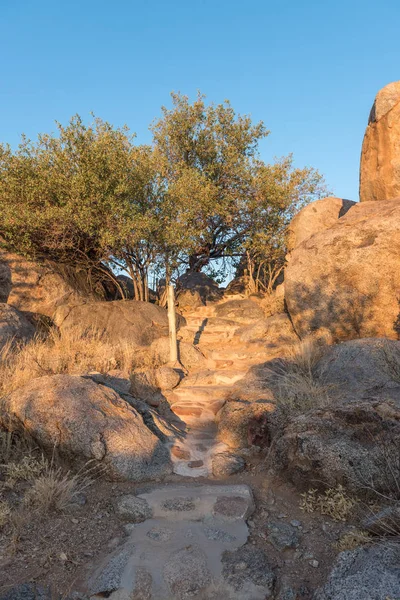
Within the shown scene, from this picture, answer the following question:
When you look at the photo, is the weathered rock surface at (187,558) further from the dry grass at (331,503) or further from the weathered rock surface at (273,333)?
the weathered rock surface at (273,333)

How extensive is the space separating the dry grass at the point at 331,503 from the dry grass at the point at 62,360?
479 centimetres

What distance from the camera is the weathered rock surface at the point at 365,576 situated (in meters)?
2.95

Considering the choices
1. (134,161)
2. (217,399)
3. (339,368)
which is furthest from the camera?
(134,161)

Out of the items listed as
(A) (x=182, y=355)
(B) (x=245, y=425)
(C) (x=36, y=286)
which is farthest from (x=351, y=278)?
(C) (x=36, y=286)

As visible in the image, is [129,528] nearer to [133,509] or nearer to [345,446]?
[133,509]

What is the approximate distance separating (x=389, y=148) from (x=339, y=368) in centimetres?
815

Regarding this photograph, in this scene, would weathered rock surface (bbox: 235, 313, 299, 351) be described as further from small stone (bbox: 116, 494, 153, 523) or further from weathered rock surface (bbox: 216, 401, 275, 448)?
small stone (bbox: 116, 494, 153, 523)

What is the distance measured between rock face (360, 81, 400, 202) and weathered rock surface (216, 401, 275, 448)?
9302 millimetres

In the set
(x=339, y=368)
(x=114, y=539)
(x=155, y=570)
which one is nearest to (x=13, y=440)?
(x=114, y=539)

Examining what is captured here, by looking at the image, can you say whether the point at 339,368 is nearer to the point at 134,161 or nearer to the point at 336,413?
the point at 336,413

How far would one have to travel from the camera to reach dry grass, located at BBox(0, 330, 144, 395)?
25.2 feet

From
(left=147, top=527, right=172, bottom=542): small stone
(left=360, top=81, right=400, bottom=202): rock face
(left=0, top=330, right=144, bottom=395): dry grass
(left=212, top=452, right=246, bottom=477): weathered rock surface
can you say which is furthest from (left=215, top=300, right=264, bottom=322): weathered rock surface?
(left=147, top=527, right=172, bottom=542): small stone

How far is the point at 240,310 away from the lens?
1653 cm

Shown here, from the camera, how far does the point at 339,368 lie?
8.17 m
